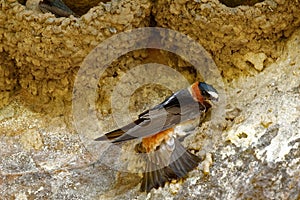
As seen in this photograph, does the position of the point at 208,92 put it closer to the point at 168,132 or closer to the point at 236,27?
the point at 168,132

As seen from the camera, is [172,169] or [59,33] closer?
[172,169]

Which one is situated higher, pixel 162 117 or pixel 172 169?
pixel 162 117

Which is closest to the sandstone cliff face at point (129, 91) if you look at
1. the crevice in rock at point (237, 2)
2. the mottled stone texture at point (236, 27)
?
the mottled stone texture at point (236, 27)

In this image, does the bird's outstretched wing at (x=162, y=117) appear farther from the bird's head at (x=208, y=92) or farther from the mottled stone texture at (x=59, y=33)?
the mottled stone texture at (x=59, y=33)

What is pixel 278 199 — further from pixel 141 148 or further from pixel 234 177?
pixel 141 148

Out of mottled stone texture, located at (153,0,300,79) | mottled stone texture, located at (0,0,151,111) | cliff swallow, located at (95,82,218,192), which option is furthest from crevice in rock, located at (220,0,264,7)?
cliff swallow, located at (95,82,218,192)

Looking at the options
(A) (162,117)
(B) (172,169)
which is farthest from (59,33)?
(B) (172,169)
